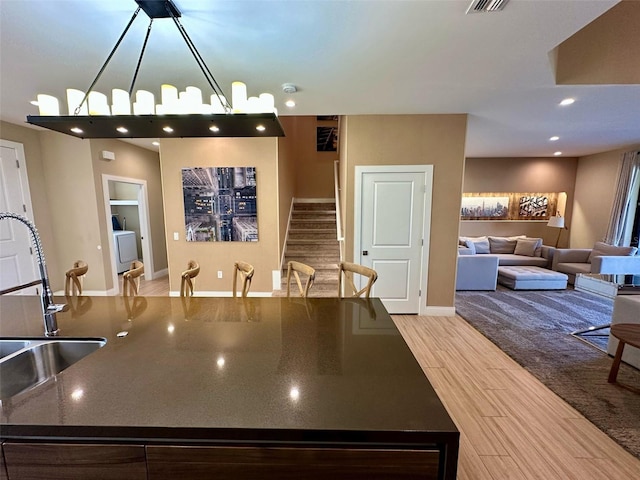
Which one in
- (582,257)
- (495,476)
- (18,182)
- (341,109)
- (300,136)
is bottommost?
(495,476)

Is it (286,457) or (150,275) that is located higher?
(286,457)

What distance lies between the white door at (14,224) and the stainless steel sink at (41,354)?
3.65m

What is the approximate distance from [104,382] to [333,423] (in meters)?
0.82

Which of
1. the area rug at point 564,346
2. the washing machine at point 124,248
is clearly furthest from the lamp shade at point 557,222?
the washing machine at point 124,248

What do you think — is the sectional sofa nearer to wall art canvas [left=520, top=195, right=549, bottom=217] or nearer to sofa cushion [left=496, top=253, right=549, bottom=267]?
sofa cushion [left=496, top=253, right=549, bottom=267]

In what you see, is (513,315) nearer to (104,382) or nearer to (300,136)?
(104,382)

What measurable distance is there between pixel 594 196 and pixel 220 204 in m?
8.07

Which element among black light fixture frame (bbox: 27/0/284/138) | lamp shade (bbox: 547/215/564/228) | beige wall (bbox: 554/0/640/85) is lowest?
lamp shade (bbox: 547/215/564/228)

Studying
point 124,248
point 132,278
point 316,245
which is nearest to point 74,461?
point 132,278

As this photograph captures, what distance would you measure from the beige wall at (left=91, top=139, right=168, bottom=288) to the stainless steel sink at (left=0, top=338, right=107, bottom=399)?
155 inches

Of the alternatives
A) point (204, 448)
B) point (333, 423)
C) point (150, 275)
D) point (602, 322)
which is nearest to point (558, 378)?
point (602, 322)

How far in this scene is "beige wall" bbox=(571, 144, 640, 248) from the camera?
5730 mm

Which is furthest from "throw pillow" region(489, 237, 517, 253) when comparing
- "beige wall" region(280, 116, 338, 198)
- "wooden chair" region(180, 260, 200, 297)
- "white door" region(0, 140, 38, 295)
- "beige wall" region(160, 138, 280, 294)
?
"white door" region(0, 140, 38, 295)

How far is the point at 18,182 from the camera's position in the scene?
156 inches
